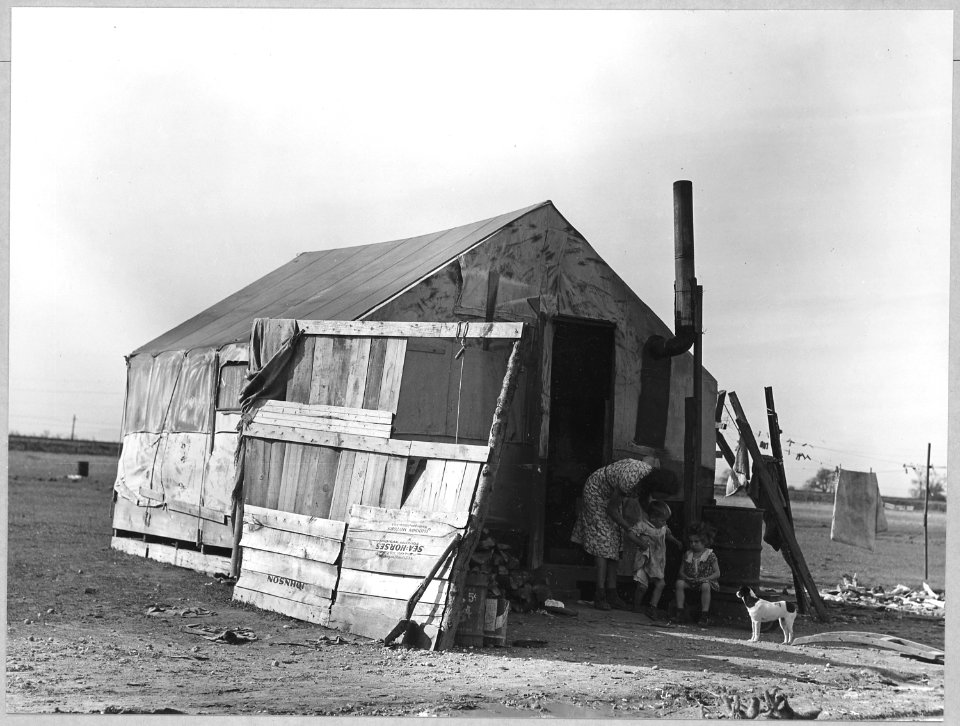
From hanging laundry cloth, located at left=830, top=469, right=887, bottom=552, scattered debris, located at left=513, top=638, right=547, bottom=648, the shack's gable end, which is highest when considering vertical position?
the shack's gable end

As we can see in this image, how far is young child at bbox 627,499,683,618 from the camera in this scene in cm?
921

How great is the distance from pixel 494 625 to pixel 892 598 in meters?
6.84

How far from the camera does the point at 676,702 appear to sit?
6148 mm

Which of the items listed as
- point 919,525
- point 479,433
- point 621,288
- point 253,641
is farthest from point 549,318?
point 919,525

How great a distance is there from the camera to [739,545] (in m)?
9.35

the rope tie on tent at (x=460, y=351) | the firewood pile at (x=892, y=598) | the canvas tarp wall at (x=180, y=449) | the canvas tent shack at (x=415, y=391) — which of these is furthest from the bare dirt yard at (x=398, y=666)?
the rope tie on tent at (x=460, y=351)

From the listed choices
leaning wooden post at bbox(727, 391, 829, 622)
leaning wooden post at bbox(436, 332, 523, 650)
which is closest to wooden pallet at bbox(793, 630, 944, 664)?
leaning wooden post at bbox(727, 391, 829, 622)

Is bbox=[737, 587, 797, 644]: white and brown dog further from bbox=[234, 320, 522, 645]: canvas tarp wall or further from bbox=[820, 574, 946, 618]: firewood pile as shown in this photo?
bbox=[820, 574, 946, 618]: firewood pile

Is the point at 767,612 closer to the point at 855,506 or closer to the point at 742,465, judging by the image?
the point at 742,465

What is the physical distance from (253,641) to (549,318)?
4309 mm

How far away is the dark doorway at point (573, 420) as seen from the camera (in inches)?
404

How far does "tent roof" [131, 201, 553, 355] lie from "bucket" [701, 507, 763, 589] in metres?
3.53

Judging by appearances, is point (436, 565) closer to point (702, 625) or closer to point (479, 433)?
point (479, 433)

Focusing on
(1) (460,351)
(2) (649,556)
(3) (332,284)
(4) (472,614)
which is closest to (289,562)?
(4) (472,614)
